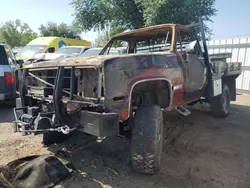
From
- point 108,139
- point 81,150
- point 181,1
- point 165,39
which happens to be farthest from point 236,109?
point 181,1

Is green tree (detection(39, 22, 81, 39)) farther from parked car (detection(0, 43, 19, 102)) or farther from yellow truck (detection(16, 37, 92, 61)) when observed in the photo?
parked car (detection(0, 43, 19, 102))

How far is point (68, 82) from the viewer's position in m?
3.31

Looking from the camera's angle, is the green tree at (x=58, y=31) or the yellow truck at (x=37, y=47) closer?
the yellow truck at (x=37, y=47)

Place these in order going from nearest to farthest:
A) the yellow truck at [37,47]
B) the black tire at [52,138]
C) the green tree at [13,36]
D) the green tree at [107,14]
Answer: the black tire at [52,138] < the yellow truck at [37,47] < the green tree at [107,14] < the green tree at [13,36]

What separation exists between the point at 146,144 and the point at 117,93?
737 mm

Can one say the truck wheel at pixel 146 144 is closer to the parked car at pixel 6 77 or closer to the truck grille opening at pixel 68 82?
the truck grille opening at pixel 68 82

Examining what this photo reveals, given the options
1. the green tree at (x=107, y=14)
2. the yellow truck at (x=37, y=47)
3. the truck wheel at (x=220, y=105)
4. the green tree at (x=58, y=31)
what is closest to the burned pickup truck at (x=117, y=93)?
the truck wheel at (x=220, y=105)

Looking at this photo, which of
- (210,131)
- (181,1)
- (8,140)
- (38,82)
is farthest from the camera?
(181,1)

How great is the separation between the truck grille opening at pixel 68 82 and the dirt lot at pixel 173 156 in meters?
1.04

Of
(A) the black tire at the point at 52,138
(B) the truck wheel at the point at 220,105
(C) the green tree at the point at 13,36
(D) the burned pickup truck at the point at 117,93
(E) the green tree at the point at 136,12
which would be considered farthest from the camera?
(C) the green tree at the point at 13,36

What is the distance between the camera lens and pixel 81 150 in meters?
3.92

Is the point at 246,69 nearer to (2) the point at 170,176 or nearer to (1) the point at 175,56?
(1) the point at 175,56

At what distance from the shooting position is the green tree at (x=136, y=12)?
14.7 meters

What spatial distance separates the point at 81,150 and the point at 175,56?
2.15 m
